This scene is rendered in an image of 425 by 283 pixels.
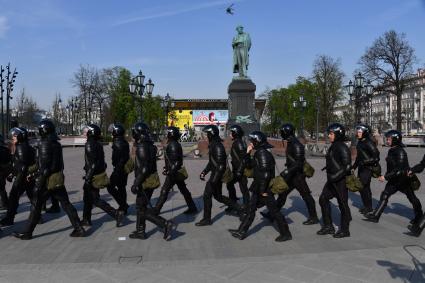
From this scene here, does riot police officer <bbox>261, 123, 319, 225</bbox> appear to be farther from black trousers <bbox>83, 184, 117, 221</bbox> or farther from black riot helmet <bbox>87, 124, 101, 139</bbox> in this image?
black riot helmet <bbox>87, 124, 101, 139</bbox>

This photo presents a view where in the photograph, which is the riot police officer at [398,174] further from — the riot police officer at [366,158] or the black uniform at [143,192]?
the black uniform at [143,192]

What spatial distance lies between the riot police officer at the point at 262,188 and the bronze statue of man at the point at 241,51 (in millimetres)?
23058

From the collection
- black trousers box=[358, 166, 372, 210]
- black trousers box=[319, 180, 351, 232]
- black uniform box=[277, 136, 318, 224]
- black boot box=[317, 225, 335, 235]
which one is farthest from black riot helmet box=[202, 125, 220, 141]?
black trousers box=[358, 166, 372, 210]

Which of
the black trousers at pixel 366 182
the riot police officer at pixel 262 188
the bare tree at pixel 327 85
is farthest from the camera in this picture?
the bare tree at pixel 327 85

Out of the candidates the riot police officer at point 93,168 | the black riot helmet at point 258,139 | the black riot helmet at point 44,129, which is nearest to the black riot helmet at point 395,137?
the black riot helmet at point 258,139

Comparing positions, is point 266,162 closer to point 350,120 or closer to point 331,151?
point 331,151

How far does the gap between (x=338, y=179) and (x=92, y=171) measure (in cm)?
Answer: 390

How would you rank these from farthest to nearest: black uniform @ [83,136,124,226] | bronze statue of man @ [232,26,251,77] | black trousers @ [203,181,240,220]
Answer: bronze statue of man @ [232,26,251,77], black trousers @ [203,181,240,220], black uniform @ [83,136,124,226]

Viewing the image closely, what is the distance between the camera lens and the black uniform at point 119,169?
8.45 m

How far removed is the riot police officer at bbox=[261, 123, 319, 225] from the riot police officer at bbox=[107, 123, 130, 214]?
272 cm

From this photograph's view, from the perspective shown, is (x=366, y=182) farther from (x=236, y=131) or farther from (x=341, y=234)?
(x=236, y=131)

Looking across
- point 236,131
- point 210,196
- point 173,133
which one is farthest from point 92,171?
point 236,131

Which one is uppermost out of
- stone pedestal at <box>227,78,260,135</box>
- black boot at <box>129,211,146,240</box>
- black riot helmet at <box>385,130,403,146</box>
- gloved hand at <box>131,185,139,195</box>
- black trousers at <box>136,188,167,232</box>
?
stone pedestal at <box>227,78,260,135</box>

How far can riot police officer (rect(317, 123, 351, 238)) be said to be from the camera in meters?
6.87
